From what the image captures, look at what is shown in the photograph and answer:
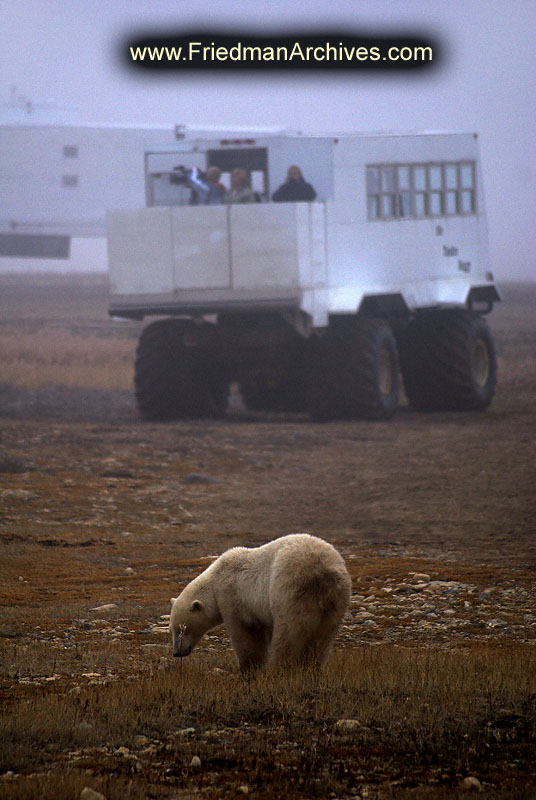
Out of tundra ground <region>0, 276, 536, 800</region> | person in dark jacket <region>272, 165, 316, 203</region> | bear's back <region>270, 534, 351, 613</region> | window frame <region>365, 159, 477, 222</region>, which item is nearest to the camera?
tundra ground <region>0, 276, 536, 800</region>

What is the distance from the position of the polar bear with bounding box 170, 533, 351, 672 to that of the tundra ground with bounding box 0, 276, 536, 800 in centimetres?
23

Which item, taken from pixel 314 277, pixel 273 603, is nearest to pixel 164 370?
pixel 314 277

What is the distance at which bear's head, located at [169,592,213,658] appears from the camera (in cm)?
610

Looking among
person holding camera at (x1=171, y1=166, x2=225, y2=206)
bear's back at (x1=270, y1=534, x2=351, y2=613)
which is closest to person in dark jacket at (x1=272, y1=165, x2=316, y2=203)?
person holding camera at (x1=171, y1=166, x2=225, y2=206)

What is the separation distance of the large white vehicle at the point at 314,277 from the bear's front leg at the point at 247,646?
31.7 feet

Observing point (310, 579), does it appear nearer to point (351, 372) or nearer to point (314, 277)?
point (314, 277)

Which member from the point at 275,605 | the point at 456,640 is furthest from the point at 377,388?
the point at 275,605

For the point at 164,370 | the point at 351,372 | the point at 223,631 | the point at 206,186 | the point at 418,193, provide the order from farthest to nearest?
the point at 418,193, the point at 164,370, the point at 351,372, the point at 206,186, the point at 223,631

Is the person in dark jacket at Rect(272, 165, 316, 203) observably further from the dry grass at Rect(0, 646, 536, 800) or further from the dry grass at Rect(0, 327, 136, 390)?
the dry grass at Rect(0, 646, 536, 800)

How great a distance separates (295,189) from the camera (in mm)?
15961

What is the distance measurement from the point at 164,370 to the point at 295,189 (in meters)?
3.19

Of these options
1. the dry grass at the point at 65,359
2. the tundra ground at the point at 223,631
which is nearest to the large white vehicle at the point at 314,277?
the tundra ground at the point at 223,631

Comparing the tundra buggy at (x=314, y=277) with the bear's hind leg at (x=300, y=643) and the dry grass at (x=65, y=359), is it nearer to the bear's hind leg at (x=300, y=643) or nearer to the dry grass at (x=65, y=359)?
the dry grass at (x=65, y=359)

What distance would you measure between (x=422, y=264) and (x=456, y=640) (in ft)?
37.8
